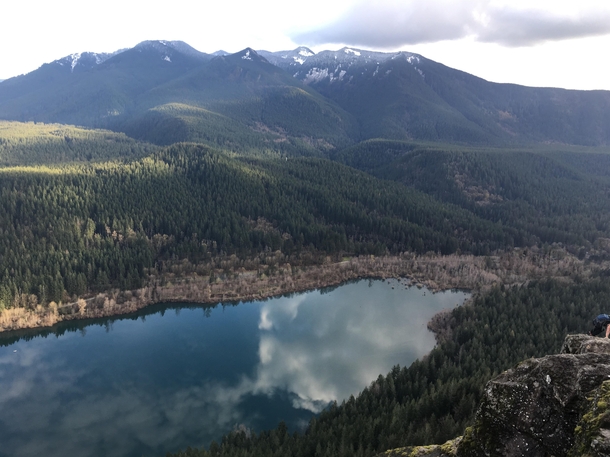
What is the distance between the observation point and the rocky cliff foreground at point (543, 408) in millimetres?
10812

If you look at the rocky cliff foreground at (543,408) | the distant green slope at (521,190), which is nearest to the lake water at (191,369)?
the rocky cliff foreground at (543,408)

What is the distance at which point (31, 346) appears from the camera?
67062 millimetres

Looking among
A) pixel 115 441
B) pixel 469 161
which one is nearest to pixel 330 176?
pixel 469 161

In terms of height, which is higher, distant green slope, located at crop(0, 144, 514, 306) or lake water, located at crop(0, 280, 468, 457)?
distant green slope, located at crop(0, 144, 514, 306)

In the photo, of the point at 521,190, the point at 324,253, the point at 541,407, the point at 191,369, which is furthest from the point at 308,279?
the point at 521,190

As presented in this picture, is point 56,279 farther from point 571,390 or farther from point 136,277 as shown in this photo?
point 571,390

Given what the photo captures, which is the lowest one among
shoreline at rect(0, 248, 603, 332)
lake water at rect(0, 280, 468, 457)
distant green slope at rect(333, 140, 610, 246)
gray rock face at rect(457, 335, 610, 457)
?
lake water at rect(0, 280, 468, 457)

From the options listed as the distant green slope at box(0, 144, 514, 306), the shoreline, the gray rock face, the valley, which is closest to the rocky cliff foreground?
the gray rock face

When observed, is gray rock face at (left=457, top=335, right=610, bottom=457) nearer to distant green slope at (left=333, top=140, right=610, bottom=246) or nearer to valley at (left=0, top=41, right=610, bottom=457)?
valley at (left=0, top=41, right=610, bottom=457)

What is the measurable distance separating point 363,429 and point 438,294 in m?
59.4

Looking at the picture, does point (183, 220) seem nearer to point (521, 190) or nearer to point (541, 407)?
point (541, 407)

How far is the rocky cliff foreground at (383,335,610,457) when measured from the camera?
35.5 ft

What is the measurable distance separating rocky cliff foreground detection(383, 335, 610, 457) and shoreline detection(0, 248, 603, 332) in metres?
76.5

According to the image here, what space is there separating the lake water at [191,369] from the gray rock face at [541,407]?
131ft
